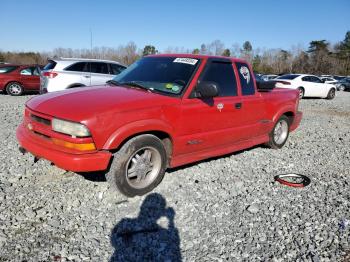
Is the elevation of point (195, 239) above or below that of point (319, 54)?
below

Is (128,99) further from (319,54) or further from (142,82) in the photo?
(319,54)

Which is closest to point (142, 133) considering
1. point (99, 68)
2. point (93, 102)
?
point (93, 102)

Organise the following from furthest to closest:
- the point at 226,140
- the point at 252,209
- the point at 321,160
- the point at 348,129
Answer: the point at 348,129 → the point at 321,160 → the point at 226,140 → the point at 252,209

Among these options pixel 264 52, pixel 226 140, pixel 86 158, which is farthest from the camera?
pixel 264 52

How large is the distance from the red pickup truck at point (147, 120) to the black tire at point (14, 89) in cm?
1160

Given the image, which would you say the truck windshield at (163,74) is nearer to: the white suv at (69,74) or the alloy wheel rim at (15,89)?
the white suv at (69,74)

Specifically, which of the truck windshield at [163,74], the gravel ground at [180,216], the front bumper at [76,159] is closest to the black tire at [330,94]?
the gravel ground at [180,216]

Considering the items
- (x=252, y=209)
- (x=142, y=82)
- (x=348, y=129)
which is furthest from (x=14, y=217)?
(x=348, y=129)

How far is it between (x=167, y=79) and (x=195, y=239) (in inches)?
89.7

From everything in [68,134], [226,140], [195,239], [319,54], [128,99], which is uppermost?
[319,54]

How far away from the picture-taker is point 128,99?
383 centimetres

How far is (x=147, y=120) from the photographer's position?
3.76 m

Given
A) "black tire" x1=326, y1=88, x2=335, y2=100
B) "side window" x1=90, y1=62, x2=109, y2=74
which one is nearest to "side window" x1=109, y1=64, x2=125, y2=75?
"side window" x1=90, y1=62, x2=109, y2=74

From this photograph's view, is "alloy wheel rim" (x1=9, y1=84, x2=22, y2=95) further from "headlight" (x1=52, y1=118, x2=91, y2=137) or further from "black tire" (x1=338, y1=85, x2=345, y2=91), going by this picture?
"black tire" (x1=338, y1=85, x2=345, y2=91)
